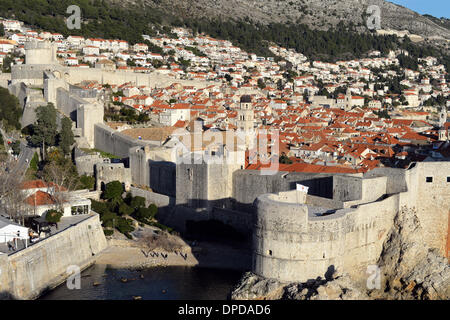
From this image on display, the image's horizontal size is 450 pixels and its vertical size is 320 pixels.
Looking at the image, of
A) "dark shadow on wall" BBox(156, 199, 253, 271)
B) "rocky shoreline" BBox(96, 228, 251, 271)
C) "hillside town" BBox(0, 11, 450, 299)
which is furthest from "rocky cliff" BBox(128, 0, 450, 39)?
"rocky shoreline" BBox(96, 228, 251, 271)

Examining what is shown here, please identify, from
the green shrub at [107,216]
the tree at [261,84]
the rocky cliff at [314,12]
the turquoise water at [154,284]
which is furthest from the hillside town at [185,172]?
the rocky cliff at [314,12]

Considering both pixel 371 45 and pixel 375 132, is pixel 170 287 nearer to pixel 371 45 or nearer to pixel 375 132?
pixel 375 132

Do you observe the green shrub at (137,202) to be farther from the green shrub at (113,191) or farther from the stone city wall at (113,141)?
the stone city wall at (113,141)

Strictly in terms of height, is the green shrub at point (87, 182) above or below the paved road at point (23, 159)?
below

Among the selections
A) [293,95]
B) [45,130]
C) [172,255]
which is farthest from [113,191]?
[293,95]

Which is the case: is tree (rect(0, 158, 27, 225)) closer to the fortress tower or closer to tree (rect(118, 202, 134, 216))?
tree (rect(118, 202, 134, 216))

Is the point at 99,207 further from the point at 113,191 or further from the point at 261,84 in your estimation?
the point at 261,84
